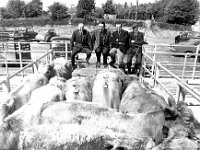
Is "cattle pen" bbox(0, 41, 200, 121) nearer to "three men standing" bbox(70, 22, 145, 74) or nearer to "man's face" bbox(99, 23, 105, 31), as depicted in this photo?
"three men standing" bbox(70, 22, 145, 74)

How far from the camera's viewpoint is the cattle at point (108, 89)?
15.8 feet

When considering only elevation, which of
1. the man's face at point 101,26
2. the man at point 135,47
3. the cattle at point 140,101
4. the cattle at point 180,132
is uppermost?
the man's face at point 101,26

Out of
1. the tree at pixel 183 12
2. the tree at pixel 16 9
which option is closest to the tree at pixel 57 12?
the tree at pixel 16 9

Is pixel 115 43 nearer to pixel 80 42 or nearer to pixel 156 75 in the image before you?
pixel 80 42

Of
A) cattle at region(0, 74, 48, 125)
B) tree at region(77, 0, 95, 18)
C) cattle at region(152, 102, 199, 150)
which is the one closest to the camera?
cattle at region(152, 102, 199, 150)

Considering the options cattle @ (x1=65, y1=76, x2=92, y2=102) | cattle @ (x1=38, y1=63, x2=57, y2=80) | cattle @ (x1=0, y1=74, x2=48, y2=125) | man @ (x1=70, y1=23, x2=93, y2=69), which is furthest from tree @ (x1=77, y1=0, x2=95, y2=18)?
cattle @ (x1=65, y1=76, x2=92, y2=102)

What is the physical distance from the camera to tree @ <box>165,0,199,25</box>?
51.8 m

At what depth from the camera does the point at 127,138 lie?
121 inches

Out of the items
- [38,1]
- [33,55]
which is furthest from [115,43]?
[38,1]

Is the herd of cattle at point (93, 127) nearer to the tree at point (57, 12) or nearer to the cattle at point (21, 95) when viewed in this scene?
the cattle at point (21, 95)

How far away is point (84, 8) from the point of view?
200 feet

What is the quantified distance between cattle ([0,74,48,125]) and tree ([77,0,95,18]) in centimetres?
5598

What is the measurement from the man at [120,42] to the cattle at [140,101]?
109 inches

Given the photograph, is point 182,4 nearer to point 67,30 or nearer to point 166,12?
point 166,12
